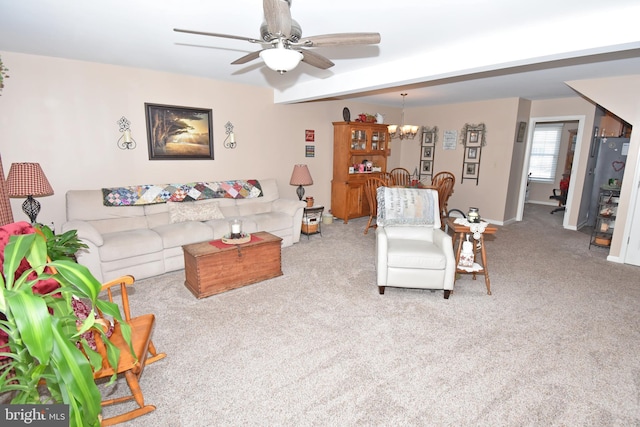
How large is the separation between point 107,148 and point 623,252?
6.52 meters

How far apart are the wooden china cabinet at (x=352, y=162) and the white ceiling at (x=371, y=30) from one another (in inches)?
81.4

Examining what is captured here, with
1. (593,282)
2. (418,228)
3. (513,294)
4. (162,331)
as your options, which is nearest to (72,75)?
(162,331)

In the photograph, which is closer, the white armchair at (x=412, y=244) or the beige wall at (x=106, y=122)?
the white armchair at (x=412, y=244)

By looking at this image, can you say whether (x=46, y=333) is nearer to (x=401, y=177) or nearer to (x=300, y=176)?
(x=300, y=176)

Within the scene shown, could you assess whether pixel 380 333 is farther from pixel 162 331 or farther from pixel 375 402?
pixel 162 331

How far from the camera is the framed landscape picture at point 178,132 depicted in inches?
165

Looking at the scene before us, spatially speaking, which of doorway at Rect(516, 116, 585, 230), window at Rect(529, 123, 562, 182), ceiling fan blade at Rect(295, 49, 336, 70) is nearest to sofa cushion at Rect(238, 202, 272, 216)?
ceiling fan blade at Rect(295, 49, 336, 70)

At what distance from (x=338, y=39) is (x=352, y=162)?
4514mm

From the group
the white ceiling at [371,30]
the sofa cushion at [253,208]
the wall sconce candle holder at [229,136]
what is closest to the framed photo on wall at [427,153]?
the white ceiling at [371,30]

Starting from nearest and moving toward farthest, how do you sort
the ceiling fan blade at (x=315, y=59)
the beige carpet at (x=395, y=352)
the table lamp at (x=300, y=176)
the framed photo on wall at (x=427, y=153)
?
the beige carpet at (x=395, y=352) → the ceiling fan blade at (x=315, y=59) → the table lamp at (x=300, y=176) → the framed photo on wall at (x=427, y=153)

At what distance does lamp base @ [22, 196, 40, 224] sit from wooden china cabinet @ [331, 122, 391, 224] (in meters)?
4.34

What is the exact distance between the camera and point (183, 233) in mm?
3686

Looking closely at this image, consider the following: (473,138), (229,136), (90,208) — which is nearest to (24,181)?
(90,208)

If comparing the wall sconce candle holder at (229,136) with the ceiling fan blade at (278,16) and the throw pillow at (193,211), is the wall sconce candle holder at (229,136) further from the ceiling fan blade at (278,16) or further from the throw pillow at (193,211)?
the ceiling fan blade at (278,16)
